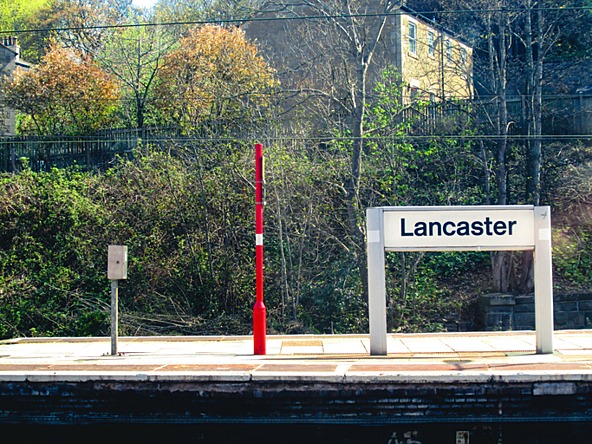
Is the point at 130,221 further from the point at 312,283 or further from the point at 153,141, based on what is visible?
the point at 312,283

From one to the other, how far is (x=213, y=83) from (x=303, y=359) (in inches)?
444

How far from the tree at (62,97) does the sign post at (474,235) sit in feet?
54.4

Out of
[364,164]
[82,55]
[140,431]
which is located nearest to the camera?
[140,431]

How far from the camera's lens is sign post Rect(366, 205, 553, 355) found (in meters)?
9.98

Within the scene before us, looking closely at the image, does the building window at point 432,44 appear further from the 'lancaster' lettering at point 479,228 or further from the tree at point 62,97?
the tree at point 62,97

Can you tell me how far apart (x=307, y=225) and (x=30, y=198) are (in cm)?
718

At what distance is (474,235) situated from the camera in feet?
32.9

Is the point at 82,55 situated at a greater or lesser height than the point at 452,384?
greater

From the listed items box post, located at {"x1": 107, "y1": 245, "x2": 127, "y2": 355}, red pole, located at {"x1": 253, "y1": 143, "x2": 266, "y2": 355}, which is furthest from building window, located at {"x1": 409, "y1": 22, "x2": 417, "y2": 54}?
box post, located at {"x1": 107, "y1": 245, "x2": 127, "y2": 355}

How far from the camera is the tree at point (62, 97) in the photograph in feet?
80.2

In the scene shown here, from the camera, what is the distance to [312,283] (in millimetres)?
17938

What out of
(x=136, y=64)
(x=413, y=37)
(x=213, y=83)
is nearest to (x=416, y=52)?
(x=413, y=37)

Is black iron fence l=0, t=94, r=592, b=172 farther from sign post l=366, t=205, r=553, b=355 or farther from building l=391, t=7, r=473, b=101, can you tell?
sign post l=366, t=205, r=553, b=355

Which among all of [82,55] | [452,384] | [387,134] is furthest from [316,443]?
[82,55]
